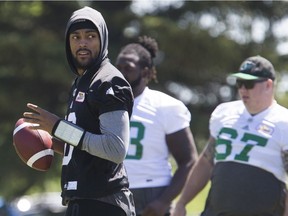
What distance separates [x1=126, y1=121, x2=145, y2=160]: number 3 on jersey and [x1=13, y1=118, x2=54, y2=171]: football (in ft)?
5.82

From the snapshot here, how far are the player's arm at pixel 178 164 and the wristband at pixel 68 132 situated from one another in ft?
7.30

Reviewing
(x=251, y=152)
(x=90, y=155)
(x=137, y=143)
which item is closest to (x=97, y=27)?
(x=90, y=155)

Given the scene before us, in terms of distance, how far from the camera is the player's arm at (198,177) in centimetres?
695

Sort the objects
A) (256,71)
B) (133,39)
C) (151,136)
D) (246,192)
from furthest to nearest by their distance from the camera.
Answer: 1. (133,39)
2. (151,136)
3. (256,71)
4. (246,192)

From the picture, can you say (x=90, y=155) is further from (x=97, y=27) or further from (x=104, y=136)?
(x=97, y=27)

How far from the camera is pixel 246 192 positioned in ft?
20.7

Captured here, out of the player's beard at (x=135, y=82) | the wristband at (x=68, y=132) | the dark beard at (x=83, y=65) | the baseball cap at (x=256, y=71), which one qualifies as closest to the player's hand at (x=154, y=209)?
the player's beard at (x=135, y=82)

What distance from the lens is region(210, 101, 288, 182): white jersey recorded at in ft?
20.9

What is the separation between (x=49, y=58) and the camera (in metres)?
16.0

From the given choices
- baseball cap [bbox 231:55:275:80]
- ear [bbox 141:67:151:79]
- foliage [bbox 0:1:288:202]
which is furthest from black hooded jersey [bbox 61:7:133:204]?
foliage [bbox 0:1:288:202]

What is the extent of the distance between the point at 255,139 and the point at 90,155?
1.78m

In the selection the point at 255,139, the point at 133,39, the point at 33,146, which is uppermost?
the point at 33,146

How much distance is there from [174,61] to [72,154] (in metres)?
11.5

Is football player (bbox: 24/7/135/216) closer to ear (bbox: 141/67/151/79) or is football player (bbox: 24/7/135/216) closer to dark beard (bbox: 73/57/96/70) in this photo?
dark beard (bbox: 73/57/96/70)
